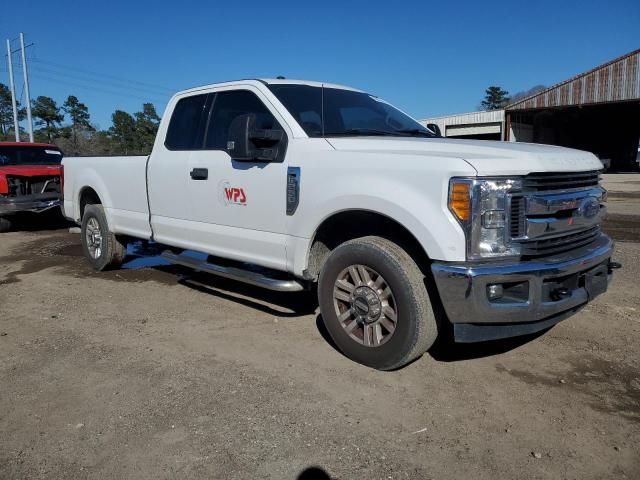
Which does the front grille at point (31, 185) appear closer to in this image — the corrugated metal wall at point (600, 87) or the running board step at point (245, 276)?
the running board step at point (245, 276)

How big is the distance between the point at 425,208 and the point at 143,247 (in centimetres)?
457

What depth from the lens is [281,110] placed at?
4199 millimetres

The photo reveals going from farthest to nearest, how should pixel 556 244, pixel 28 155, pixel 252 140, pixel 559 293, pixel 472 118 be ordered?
pixel 472 118 < pixel 28 155 < pixel 252 140 < pixel 556 244 < pixel 559 293

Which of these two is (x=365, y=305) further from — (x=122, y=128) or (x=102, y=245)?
(x=122, y=128)

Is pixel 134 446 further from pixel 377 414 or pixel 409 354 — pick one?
pixel 409 354

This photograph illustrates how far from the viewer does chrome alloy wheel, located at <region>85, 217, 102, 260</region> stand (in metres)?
6.55

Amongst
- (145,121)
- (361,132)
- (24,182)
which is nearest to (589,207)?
(361,132)

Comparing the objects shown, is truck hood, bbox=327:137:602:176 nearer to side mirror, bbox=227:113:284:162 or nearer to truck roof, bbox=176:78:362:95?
side mirror, bbox=227:113:284:162

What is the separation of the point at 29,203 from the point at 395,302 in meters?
9.42

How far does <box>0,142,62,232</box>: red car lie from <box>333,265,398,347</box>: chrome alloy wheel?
850cm

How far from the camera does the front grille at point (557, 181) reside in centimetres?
312

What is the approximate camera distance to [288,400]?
3.21 m

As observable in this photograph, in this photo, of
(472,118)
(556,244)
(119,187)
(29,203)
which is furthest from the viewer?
→ (472,118)

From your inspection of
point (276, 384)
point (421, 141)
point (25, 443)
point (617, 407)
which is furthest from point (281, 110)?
point (617, 407)
